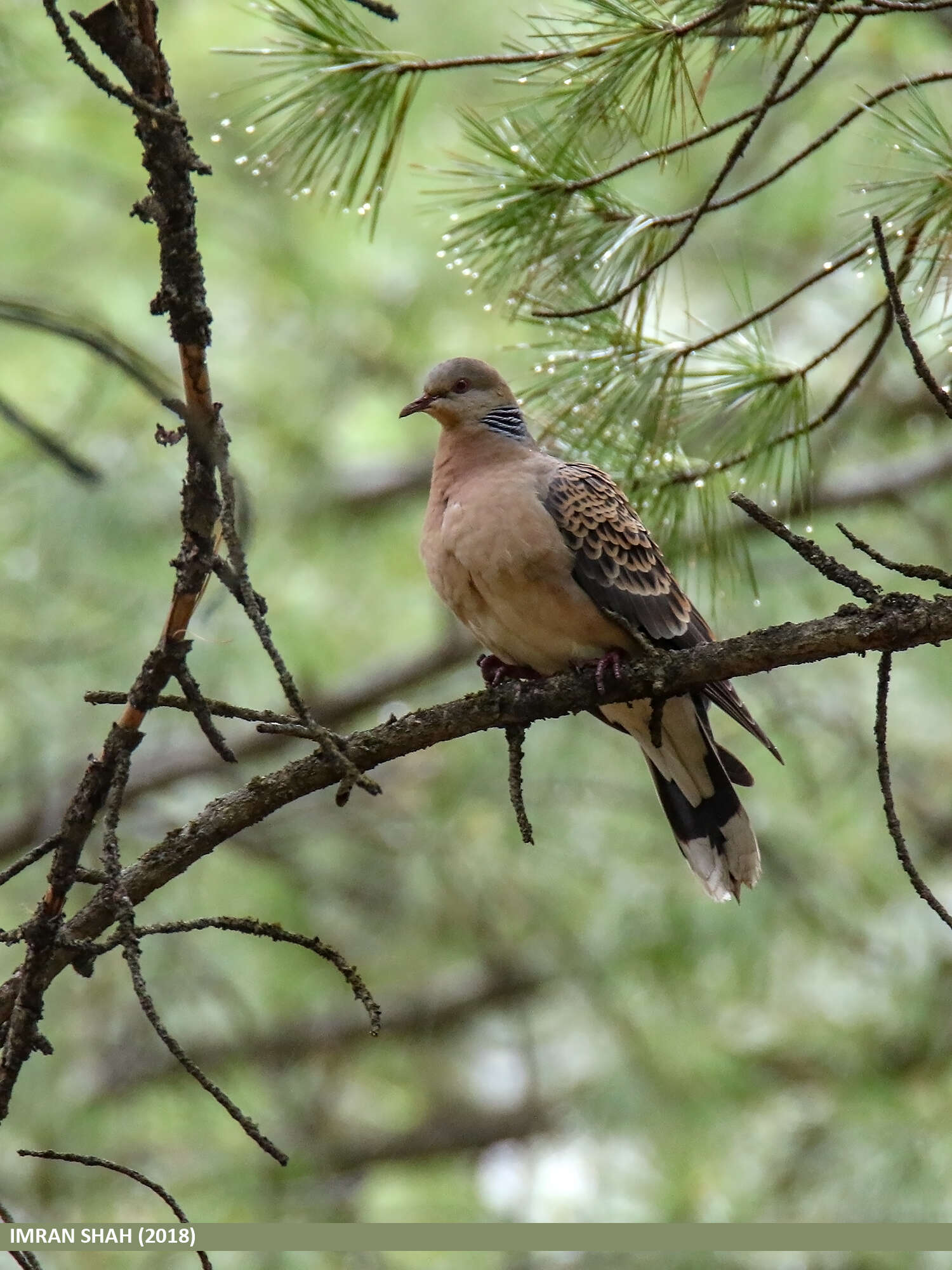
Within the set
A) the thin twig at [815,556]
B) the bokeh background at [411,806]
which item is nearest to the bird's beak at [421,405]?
the bokeh background at [411,806]

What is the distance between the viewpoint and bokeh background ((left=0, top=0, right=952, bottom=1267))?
179 inches

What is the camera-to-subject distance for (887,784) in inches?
66.3

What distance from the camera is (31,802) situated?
176 inches

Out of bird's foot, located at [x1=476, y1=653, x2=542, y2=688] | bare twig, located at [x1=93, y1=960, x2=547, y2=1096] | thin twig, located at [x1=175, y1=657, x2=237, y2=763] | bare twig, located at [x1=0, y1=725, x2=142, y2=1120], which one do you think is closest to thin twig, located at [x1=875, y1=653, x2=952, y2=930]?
thin twig, located at [x1=175, y1=657, x2=237, y2=763]

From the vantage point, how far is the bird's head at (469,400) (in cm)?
317

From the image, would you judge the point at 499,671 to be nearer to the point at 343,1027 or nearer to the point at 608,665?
the point at 608,665

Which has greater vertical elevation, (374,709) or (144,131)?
(374,709)

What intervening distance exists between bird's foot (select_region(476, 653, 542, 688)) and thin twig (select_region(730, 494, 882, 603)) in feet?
3.86

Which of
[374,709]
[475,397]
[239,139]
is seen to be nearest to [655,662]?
[475,397]

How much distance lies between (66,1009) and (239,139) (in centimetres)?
342

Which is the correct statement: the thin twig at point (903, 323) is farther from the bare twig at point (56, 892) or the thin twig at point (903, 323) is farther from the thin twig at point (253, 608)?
the bare twig at point (56, 892)

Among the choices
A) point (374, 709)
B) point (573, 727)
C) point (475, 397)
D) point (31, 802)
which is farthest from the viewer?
point (573, 727)

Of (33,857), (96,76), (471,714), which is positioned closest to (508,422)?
(471,714)

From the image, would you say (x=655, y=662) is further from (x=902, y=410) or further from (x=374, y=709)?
(x=902, y=410)
